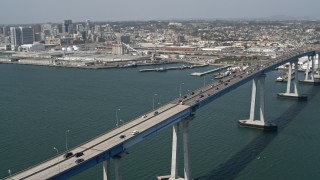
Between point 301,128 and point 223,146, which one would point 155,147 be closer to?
point 223,146

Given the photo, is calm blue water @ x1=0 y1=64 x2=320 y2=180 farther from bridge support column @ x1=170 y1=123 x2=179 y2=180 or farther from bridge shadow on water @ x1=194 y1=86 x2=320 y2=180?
bridge support column @ x1=170 y1=123 x2=179 y2=180

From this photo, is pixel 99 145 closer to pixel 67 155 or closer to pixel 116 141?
pixel 116 141

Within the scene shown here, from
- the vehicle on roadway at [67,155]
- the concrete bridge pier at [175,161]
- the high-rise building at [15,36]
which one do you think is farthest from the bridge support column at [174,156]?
the high-rise building at [15,36]

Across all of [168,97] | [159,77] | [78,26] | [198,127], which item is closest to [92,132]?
[198,127]

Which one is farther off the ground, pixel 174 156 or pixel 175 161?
pixel 174 156

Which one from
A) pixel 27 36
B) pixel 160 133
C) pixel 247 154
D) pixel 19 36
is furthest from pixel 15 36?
pixel 247 154

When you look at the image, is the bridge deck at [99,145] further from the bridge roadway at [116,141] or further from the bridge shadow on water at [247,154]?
the bridge shadow on water at [247,154]
